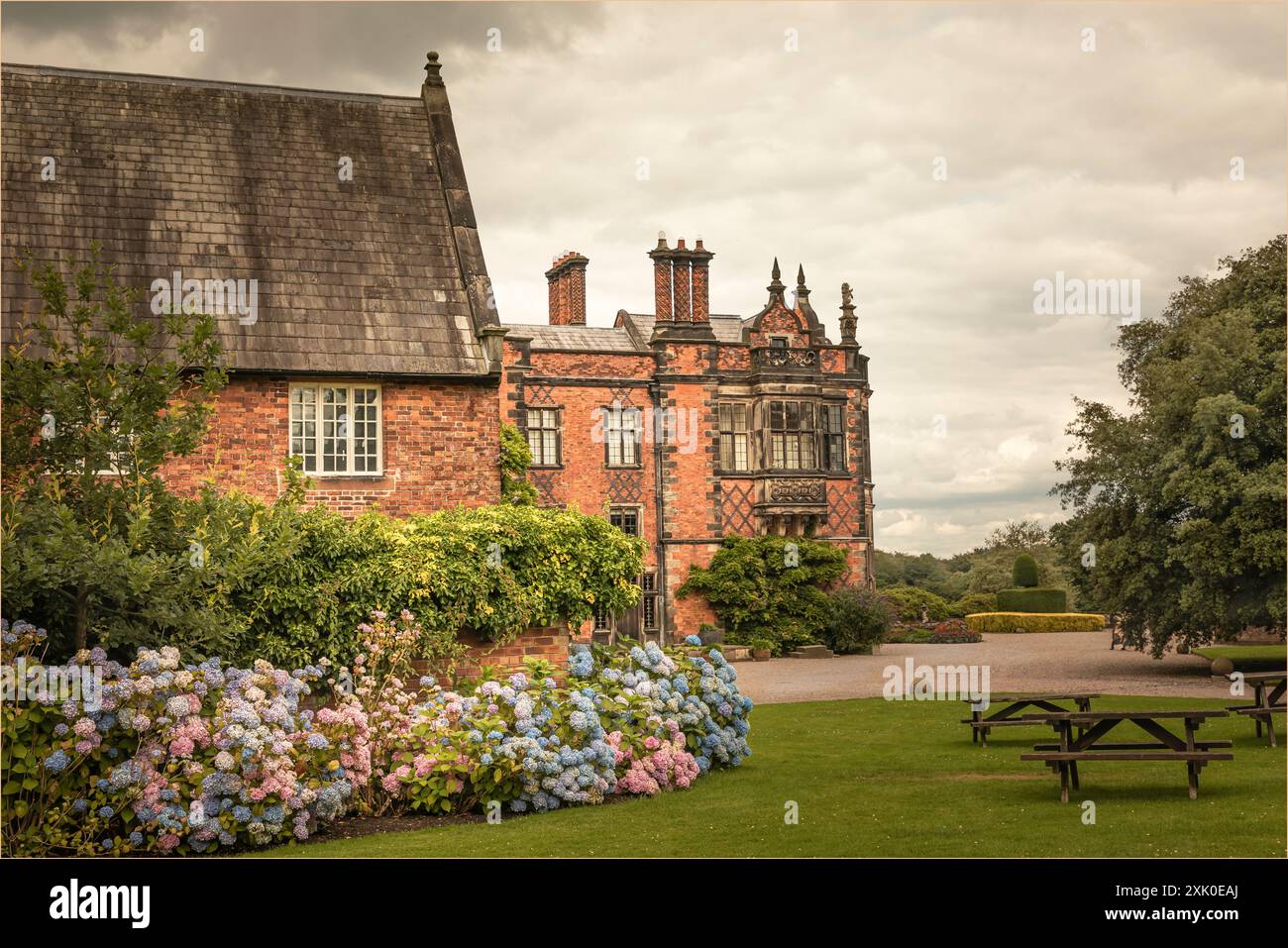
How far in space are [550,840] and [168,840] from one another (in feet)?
10.0

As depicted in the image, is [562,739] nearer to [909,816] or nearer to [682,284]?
[909,816]

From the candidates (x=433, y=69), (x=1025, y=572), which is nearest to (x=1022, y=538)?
(x=1025, y=572)

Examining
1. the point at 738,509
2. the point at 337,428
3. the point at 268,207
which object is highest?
the point at 268,207

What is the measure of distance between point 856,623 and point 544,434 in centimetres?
1129

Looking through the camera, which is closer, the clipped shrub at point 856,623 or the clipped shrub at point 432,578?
the clipped shrub at point 432,578

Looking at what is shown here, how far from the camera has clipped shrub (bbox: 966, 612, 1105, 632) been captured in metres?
48.6

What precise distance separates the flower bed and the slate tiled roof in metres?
6.27

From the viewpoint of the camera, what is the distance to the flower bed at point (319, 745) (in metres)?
10.4

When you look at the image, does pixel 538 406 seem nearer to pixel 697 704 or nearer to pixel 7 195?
pixel 7 195

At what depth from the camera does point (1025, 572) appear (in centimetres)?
5350

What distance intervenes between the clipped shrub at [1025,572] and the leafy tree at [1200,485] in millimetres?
23991

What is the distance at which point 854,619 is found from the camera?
39312mm

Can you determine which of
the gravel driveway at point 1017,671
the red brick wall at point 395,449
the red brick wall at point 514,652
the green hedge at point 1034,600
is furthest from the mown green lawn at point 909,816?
the green hedge at point 1034,600

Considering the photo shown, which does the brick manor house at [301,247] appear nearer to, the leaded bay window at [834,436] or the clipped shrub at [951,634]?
the leaded bay window at [834,436]
